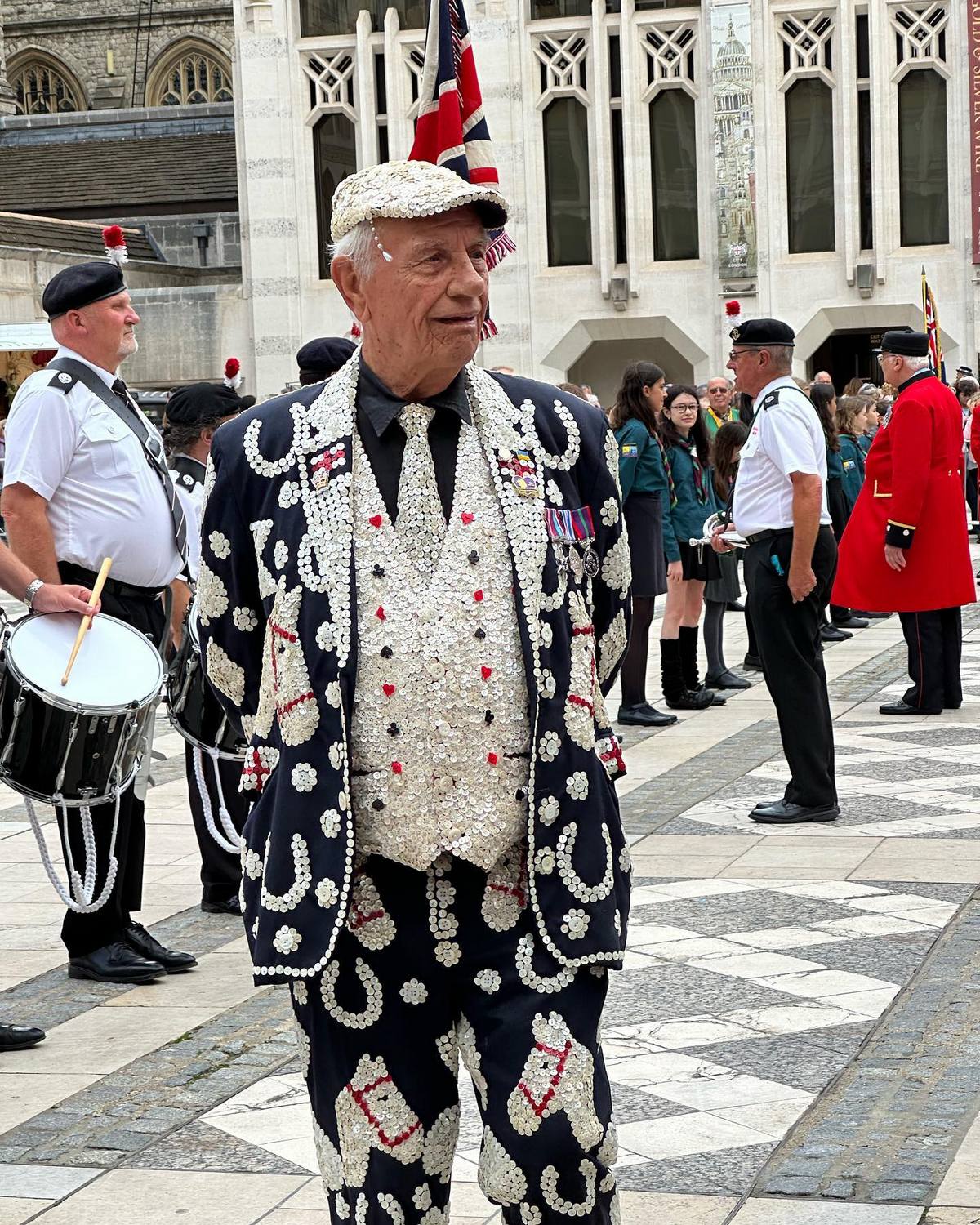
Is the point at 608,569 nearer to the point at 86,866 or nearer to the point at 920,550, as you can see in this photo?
the point at 86,866

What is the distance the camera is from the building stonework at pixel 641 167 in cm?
3256

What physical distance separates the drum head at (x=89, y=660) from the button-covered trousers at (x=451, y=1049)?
7.94ft

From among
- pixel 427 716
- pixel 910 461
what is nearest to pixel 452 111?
pixel 427 716

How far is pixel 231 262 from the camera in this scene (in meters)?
40.9

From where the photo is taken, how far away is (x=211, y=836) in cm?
673

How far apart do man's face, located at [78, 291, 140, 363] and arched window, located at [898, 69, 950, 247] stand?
2847cm

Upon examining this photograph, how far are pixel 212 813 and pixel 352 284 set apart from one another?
4.07 meters

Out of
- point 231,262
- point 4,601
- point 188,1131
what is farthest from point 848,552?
point 231,262

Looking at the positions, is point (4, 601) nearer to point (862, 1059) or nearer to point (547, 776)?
point (862, 1059)

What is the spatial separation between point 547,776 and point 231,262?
3910cm

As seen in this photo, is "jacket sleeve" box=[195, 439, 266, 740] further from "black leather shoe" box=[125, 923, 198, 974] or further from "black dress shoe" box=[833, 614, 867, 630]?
"black dress shoe" box=[833, 614, 867, 630]

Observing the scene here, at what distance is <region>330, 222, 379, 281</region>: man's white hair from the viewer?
2.95 meters

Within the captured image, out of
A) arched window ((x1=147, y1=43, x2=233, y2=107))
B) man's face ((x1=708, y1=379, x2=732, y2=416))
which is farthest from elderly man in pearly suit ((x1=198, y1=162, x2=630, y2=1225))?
arched window ((x1=147, y1=43, x2=233, y2=107))

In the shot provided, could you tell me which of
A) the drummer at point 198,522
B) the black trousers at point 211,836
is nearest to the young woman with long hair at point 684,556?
the drummer at point 198,522
